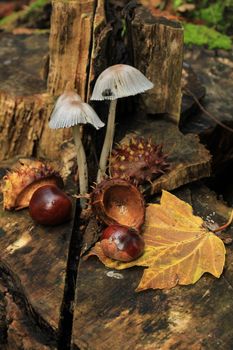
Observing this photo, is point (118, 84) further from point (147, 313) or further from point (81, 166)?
point (147, 313)

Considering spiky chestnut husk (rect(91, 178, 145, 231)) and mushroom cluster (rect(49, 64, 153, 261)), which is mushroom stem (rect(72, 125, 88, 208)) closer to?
mushroom cluster (rect(49, 64, 153, 261))

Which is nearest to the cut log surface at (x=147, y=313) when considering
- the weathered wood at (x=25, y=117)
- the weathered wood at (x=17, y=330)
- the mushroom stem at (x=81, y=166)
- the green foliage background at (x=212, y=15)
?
the weathered wood at (x=17, y=330)

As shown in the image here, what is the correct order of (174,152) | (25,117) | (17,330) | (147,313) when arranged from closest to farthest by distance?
(147,313)
(17,330)
(174,152)
(25,117)

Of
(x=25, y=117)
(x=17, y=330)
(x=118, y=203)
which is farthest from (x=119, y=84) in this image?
(x=17, y=330)

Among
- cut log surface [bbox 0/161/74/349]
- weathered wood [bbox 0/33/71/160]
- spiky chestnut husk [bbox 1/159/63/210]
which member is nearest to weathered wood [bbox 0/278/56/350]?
cut log surface [bbox 0/161/74/349]

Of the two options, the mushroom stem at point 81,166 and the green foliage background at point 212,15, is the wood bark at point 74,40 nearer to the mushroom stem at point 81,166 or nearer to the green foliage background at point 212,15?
the mushroom stem at point 81,166

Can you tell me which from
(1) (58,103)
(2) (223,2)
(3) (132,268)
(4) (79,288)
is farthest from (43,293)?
(2) (223,2)
